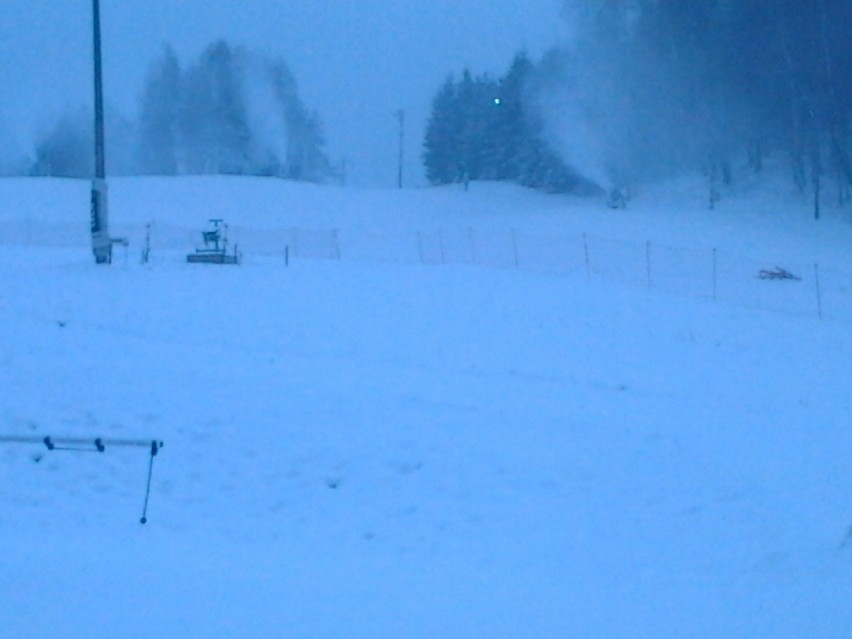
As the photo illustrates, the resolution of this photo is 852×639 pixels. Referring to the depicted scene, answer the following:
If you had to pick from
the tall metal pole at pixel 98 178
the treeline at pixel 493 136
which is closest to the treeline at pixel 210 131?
Answer: the treeline at pixel 493 136

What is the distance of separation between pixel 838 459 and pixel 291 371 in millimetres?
6944

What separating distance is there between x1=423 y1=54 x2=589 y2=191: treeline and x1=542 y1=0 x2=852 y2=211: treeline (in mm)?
3276

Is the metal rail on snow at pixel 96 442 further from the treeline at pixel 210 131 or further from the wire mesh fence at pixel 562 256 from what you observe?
the treeline at pixel 210 131

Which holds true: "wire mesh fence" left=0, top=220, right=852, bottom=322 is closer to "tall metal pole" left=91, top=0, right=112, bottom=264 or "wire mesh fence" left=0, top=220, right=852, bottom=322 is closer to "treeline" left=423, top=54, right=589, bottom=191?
"tall metal pole" left=91, top=0, right=112, bottom=264

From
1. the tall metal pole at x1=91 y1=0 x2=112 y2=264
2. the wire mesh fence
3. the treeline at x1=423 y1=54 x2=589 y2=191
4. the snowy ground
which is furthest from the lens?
the treeline at x1=423 y1=54 x2=589 y2=191

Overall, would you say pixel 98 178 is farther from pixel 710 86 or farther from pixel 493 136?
pixel 493 136

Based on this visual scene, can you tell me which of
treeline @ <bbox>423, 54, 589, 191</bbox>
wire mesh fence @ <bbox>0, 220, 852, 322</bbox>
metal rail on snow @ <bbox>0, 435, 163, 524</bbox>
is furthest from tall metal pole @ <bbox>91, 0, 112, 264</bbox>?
treeline @ <bbox>423, 54, 589, 191</bbox>

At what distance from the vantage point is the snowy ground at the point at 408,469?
771 centimetres

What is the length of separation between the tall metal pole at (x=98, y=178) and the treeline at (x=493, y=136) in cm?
3626

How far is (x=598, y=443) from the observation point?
11.5 meters

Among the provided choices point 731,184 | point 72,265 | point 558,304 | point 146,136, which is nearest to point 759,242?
point 731,184

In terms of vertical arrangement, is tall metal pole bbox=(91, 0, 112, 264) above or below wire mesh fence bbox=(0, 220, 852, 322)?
above

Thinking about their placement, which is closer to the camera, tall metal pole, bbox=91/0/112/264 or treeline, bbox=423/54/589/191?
tall metal pole, bbox=91/0/112/264

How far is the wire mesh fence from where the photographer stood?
30263 millimetres
